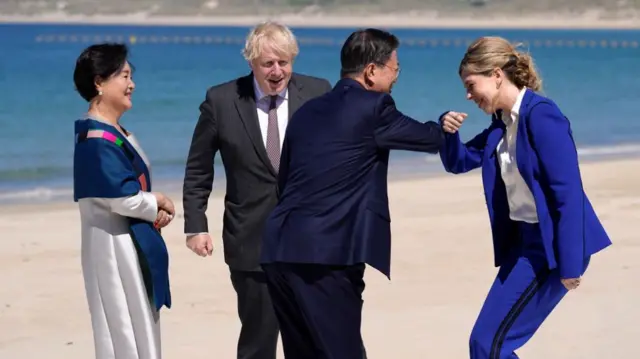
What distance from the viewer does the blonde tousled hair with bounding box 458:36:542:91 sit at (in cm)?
481

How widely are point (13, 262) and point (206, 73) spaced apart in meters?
42.5

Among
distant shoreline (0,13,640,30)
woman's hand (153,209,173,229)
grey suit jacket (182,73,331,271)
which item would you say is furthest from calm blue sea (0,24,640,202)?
distant shoreline (0,13,640,30)

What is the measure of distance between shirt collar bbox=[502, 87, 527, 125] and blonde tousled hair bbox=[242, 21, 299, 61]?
0.96m

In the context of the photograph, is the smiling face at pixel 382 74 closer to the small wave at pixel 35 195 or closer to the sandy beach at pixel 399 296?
the sandy beach at pixel 399 296

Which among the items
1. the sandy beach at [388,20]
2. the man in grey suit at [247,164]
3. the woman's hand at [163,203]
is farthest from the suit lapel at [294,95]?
the sandy beach at [388,20]

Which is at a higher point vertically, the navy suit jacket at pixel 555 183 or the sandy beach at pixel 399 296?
the navy suit jacket at pixel 555 183

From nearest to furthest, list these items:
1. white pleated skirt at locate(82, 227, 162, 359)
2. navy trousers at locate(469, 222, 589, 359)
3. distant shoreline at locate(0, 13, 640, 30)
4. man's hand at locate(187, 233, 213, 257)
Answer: navy trousers at locate(469, 222, 589, 359) → white pleated skirt at locate(82, 227, 162, 359) → man's hand at locate(187, 233, 213, 257) → distant shoreline at locate(0, 13, 640, 30)

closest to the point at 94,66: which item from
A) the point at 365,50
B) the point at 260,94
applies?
the point at 260,94

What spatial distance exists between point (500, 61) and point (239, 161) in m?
1.33

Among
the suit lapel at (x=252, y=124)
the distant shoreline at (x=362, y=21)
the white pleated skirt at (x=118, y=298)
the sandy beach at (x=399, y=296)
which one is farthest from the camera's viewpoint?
the distant shoreline at (x=362, y=21)

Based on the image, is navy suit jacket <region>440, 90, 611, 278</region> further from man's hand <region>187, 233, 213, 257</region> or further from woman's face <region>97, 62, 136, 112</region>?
man's hand <region>187, 233, 213, 257</region>

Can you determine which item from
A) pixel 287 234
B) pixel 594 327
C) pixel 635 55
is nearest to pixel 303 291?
pixel 287 234

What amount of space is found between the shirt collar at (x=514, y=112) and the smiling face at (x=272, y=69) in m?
1.00

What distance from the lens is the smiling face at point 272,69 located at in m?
5.40
